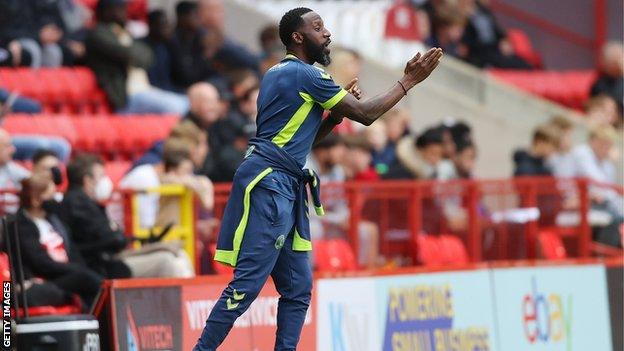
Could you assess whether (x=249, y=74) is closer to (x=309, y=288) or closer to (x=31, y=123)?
(x=31, y=123)

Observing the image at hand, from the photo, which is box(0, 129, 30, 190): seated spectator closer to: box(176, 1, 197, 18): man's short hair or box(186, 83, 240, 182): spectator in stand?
box(186, 83, 240, 182): spectator in stand

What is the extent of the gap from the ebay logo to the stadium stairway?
651cm

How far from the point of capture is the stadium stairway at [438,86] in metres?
19.2

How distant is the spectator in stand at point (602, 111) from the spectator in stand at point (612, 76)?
37cm

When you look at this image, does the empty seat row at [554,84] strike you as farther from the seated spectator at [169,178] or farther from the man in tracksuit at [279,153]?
the man in tracksuit at [279,153]

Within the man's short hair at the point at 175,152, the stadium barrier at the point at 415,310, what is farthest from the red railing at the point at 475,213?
the stadium barrier at the point at 415,310

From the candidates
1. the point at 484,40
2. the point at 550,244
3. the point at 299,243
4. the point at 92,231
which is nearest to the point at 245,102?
the point at 550,244

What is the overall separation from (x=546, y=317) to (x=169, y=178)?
127 inches

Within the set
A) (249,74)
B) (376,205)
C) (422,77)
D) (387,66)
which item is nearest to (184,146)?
(376,205)

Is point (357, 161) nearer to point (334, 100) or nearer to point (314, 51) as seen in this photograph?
point (314, 51)

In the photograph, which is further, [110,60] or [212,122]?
[110,60]

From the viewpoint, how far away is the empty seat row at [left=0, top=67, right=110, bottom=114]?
15.7 m

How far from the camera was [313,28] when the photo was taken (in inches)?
364

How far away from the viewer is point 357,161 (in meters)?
14.8
